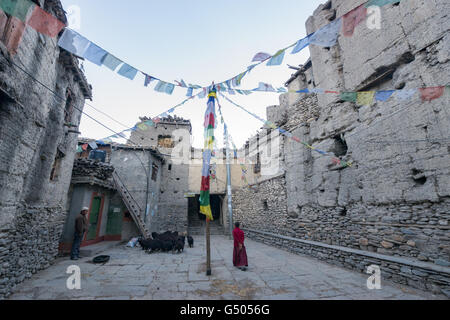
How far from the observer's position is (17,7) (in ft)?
11.4

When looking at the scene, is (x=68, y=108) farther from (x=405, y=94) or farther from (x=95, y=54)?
(x=405, y=94)

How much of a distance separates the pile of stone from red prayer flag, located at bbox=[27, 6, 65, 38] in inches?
247

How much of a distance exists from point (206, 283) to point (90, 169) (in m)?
7.46

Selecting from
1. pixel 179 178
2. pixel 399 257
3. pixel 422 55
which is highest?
pixel 422 55

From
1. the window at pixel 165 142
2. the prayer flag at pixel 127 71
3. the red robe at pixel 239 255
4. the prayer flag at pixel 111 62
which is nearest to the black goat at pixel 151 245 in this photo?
the red robe at pixel 239 255

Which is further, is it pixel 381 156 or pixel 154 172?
pixel 154 172

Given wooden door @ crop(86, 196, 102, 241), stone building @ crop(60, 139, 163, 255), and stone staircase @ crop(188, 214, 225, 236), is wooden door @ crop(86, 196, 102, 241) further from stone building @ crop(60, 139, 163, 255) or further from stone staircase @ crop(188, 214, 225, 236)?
stone staircase @ crop(188, 214, 225, 236)

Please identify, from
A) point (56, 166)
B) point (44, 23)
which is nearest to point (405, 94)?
point (44, 23)

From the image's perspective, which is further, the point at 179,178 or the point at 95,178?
the point at 179,178

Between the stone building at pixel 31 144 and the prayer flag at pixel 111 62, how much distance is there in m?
1.46
